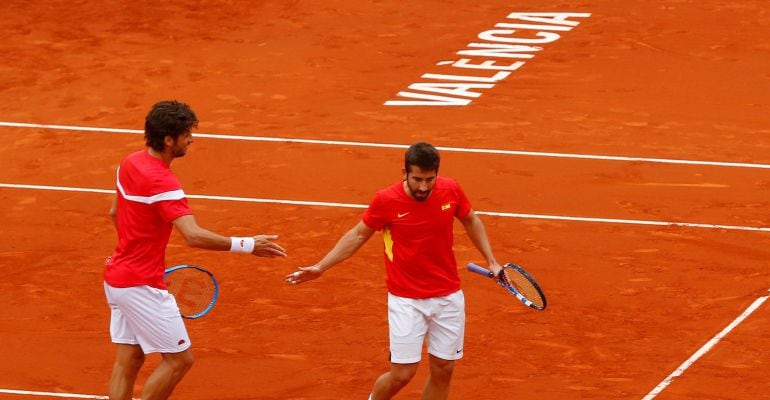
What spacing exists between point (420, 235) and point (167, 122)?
179cm

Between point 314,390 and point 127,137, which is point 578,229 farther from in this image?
point 127,137

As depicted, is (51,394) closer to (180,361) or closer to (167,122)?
(180,361)

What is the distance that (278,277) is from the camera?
531 inches

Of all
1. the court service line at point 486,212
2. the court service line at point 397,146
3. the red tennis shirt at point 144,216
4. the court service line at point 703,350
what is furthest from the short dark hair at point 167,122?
the court service line at point 397,146

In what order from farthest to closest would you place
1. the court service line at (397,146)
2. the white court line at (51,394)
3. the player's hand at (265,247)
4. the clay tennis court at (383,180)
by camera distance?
1. the court service line at (397,146)
2. the clay tennis court at (383,180)
3. the white court line at (51,394)
4. the player's hand at (265,247)

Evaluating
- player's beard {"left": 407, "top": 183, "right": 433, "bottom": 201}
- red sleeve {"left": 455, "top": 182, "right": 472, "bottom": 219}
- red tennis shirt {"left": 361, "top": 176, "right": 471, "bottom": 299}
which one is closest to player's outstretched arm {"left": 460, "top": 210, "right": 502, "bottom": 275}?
red sleeve {"left": 455, "top": 182, "right": 472, "bottom": 219}

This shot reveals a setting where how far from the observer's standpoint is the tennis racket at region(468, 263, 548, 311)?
944 centimetres

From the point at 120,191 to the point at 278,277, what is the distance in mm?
4666

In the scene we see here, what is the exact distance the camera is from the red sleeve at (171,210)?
28.5ft

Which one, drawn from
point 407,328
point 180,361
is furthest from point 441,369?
point 180,361

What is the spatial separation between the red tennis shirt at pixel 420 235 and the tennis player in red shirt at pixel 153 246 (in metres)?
0.79

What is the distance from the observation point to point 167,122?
345 inches

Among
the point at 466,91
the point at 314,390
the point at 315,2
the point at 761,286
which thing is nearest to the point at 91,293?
the point at 314,390

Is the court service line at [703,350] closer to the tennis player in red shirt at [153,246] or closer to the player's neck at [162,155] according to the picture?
the tennis player in red shirt at [153,246]
